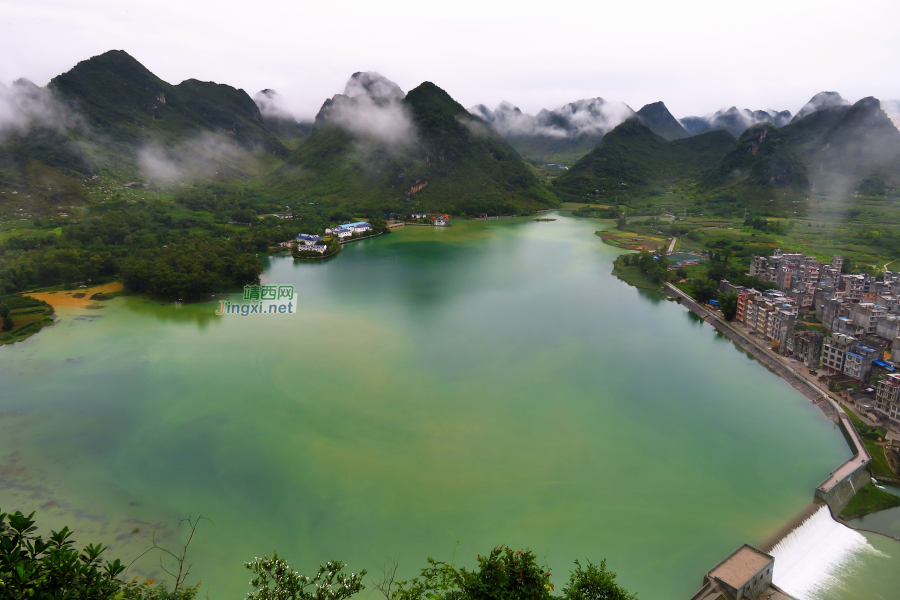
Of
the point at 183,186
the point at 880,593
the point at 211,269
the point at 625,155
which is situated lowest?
the point at 880,593

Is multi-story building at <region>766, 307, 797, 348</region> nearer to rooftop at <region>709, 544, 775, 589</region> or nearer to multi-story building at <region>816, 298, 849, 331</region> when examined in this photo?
multi-story building at <region>816, 298, 849, 331</region>

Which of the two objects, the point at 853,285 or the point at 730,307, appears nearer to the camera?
the point at 730,307

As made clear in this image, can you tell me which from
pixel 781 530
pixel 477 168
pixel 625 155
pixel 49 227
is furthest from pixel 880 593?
pixel 625 155

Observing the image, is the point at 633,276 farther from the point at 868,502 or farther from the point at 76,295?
the point at 76,295

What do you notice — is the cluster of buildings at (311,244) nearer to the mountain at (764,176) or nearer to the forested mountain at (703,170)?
the forested mountain at (703,170)

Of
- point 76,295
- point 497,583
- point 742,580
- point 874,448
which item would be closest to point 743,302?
point 874,448

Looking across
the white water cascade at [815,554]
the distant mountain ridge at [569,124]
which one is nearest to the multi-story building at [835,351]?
the white water cascade at [815,554]

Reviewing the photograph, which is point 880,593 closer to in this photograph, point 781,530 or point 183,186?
point 781,530
